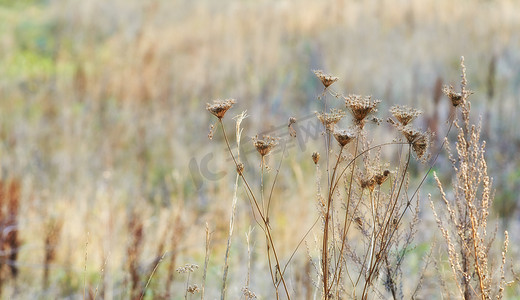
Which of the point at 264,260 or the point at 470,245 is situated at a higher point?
the point at 264,260

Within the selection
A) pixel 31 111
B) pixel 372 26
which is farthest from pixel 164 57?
pixel 372 26

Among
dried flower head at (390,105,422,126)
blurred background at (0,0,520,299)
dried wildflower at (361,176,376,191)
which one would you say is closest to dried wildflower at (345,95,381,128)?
dried flower head at (390,105,422,126)

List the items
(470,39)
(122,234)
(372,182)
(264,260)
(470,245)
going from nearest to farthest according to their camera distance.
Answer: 1. (372,182)
2. (470,245)
3. (264,260)
4. (122,234)
5. (470,39)

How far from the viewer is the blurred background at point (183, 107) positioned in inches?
141

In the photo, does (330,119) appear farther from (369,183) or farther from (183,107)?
(183,107)

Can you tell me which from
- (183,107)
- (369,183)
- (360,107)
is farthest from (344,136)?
(183,107)

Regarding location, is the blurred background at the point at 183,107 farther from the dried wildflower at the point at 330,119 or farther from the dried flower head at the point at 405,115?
the dried flower head at the point at 405,115

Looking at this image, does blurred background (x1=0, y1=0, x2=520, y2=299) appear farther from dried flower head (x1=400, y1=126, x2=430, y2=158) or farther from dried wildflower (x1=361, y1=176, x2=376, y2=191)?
dried flower head (x1=400, y1=126, x2=430, y2=158)

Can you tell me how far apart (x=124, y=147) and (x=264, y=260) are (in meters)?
2.89

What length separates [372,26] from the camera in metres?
8.61

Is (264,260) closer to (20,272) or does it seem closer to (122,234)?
(122,234)

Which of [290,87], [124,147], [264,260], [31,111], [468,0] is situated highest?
[468,0]

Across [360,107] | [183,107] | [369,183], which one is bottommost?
[369,183]

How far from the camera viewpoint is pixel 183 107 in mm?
6902
